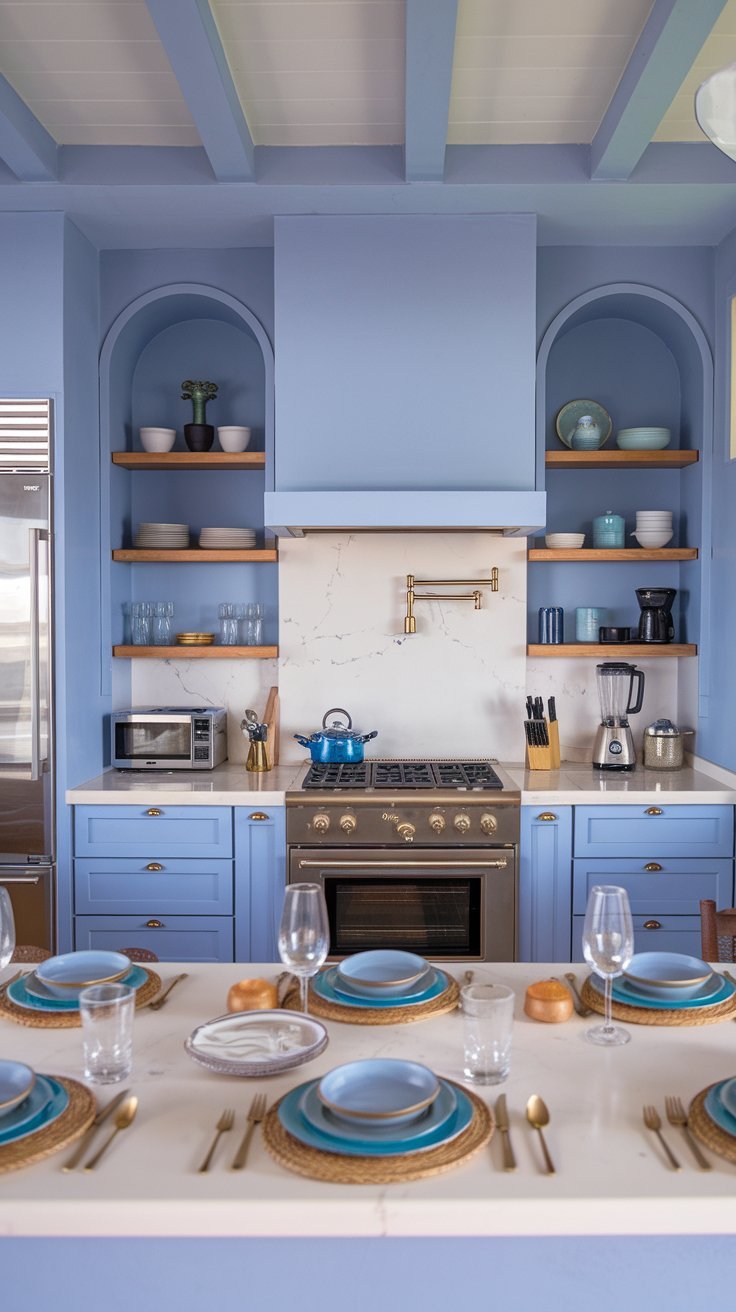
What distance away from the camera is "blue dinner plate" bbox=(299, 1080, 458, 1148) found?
1.16 m

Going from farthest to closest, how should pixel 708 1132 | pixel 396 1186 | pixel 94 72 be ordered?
pixel 94 72 → pixel 708 1132 → pixel 396 1186

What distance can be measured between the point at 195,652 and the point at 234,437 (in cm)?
81

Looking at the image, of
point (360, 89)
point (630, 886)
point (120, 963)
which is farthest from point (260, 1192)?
point (360, 89)

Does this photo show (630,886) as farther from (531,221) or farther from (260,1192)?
(260,1192)

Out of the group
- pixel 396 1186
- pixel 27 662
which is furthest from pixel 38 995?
pixel 27 662

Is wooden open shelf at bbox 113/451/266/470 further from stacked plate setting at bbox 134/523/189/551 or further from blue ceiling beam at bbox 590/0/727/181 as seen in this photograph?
blue ceiling beam at bbox 590/0/727/181

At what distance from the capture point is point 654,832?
10.8 feet

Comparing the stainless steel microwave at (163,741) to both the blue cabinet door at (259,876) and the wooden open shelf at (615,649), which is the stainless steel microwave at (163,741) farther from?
the wooden open shelf at (615,649)

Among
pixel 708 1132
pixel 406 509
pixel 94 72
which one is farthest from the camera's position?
pixel 406 509

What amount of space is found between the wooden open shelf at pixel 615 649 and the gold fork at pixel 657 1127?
2581mm

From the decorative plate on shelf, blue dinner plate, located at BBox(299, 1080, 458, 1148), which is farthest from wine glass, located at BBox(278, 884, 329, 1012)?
the decorative plate on shelf

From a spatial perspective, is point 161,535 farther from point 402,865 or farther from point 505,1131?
point 505,1131

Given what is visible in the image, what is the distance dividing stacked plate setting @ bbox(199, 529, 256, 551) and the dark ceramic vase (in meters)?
0.32

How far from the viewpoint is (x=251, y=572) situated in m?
3.97
